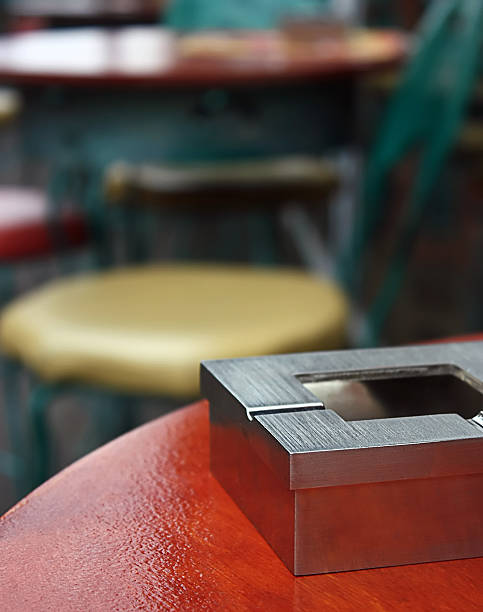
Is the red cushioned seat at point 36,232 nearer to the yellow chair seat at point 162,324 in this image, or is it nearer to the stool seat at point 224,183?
the stool seat at point 224,183

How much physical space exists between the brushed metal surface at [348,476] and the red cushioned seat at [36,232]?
66.9 inches

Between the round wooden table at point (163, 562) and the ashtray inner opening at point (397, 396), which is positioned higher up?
the ashtray inner opening at point (397, 396)

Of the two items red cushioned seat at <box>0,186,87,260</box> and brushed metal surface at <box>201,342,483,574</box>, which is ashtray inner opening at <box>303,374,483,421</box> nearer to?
brushed metal surface at <box>201,342,483,574</box>

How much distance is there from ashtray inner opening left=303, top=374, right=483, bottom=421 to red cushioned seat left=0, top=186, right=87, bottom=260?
1.70 metres

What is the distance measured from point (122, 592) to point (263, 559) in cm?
6

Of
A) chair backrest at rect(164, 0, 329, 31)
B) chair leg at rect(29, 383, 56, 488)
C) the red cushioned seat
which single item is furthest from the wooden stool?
chair backrest at rect(164, 0, 329, 31)

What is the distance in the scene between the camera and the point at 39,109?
1794 mm

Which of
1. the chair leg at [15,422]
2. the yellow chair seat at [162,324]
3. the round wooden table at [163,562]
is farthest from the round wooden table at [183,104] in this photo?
the round wooden table at [163,562]

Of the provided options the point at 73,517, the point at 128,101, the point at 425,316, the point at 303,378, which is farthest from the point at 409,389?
the point at 425,316

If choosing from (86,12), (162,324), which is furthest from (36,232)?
(86,12)

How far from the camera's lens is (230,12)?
9.89 feet

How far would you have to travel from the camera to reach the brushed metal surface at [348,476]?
1.26 feet

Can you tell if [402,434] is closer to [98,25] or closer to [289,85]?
[289,85]

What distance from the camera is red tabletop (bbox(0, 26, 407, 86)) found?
1675 mm
